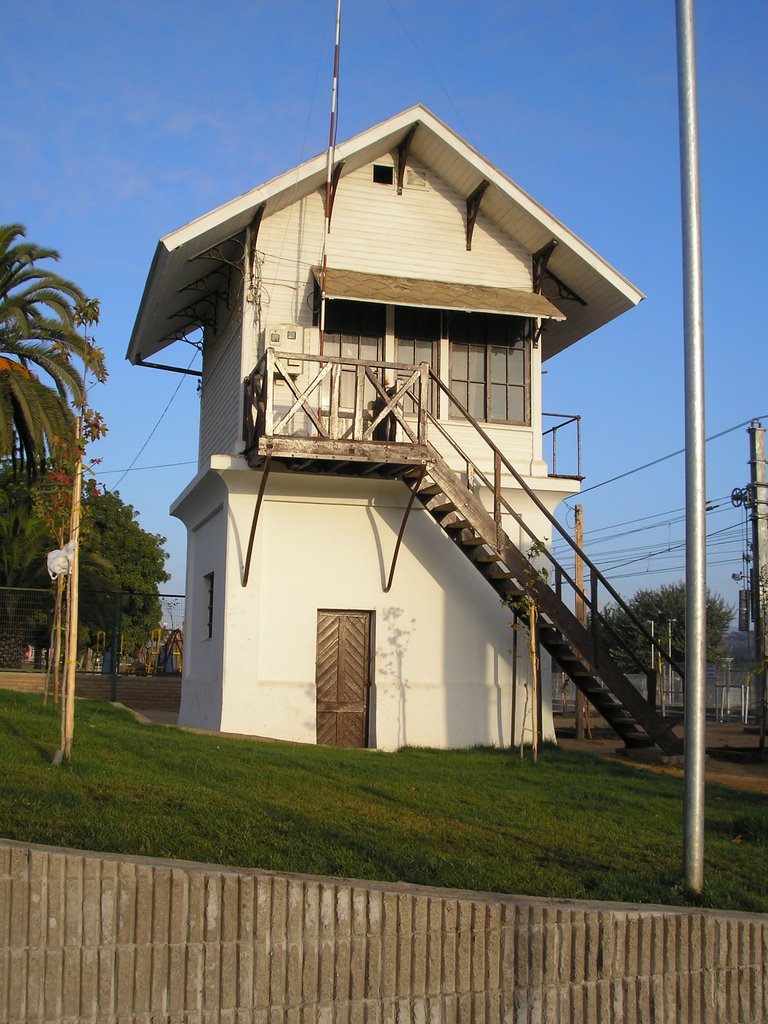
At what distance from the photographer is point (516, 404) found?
751 inches

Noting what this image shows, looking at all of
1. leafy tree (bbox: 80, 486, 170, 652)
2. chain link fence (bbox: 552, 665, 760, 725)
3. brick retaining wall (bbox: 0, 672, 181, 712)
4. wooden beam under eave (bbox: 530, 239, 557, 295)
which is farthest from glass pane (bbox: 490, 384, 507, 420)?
leafy tree (bbox: 80, 486, 170, 652)

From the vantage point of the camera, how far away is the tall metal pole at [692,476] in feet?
23.4

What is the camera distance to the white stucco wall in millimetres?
17250

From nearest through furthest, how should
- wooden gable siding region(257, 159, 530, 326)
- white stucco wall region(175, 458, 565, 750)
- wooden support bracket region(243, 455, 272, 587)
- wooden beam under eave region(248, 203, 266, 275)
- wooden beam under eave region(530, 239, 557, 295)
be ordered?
1. wooden support bracket region(243, 455, 272, 587)
2. white stucco wall region(175, 458, 565, 750)
3. wooden beam under eave region(248, 203, 266, 275)
4. wooden gable siding region(257, 159, 530, 326)
5. wooden beam under eave region(530, 239, 557, 295)


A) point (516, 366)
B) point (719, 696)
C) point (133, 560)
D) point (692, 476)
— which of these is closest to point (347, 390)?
point (516, 366)

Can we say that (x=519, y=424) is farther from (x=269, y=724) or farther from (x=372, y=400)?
(x=269, y=724)

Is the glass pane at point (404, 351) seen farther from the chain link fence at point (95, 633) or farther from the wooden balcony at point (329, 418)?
the chain link fence at point (95, 633)

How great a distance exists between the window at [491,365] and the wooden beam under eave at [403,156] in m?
2.40

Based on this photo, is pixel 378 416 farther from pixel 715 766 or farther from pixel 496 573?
pixel 715 766

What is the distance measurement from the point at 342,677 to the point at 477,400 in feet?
16.5

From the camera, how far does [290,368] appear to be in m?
17.5

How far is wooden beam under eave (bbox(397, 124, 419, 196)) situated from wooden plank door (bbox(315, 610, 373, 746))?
7.17m

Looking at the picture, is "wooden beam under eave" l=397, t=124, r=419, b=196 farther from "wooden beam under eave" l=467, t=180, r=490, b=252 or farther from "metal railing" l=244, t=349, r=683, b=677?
"metal railing" l=244, t=349, r=683, b=677

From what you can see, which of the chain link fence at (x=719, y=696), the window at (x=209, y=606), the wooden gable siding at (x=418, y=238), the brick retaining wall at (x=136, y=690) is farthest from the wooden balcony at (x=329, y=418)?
the chain link fence at (x=719, y=696)
